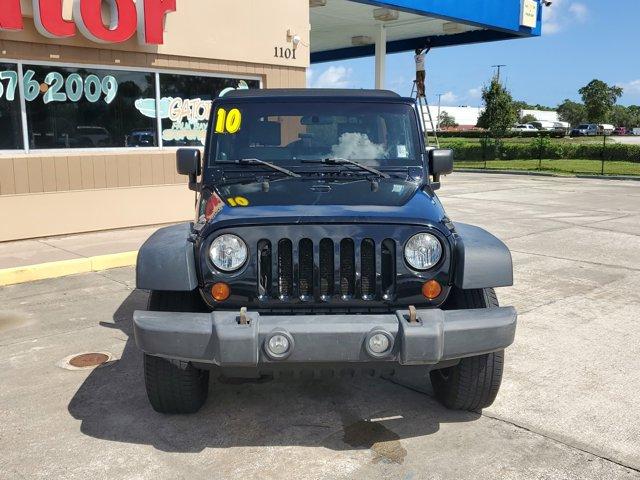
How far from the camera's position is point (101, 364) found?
462 centimetres

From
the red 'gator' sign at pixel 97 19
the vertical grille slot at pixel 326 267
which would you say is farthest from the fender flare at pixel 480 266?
the red 'gator' sign at pixel 97 19

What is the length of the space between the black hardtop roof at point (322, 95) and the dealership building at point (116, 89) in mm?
5344

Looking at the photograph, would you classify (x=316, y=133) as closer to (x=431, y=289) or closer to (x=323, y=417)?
(x=431, y=289)

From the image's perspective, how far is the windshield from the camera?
4.34 meters

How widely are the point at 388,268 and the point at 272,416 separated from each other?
1.23 m

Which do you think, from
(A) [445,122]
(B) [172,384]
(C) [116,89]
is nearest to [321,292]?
(B) [172,384]

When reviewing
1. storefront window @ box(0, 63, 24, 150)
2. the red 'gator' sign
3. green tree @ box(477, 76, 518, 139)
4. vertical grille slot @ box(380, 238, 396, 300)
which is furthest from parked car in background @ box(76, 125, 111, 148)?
green tree @ box(477, 76, 518, 139)

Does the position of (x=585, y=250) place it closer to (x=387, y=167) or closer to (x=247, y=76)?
(x=387, y=167)

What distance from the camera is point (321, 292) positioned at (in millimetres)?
3275

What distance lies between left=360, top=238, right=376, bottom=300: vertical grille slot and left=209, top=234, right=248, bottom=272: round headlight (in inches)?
24.2

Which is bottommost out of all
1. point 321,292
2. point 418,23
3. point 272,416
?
point 272,416

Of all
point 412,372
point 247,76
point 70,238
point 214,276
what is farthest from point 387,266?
point 247,76

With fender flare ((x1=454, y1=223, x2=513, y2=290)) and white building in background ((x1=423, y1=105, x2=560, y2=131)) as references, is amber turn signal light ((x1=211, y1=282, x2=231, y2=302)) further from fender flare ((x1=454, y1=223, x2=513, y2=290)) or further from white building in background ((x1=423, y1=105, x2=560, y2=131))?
white building in background ((x1=423, y1=105, x2=560, y2=131))

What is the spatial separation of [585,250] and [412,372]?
647cm
